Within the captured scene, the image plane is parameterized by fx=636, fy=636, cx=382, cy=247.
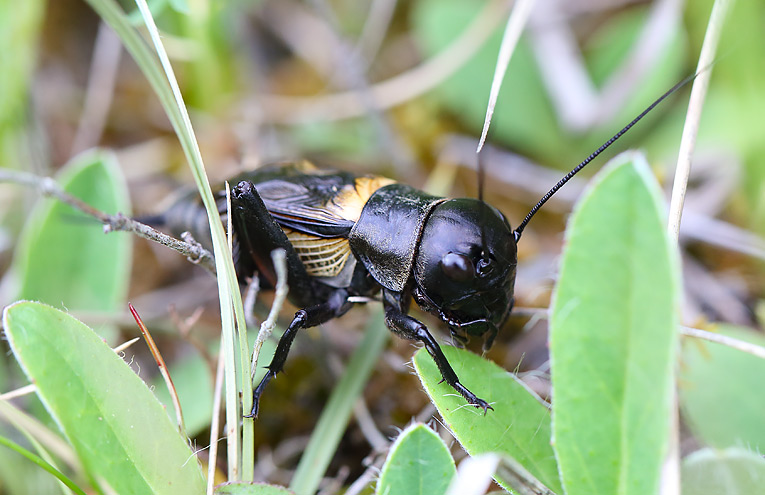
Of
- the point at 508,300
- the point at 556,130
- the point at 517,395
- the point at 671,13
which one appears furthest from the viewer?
the point at 556,130

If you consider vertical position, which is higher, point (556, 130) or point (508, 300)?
point (556, 130)

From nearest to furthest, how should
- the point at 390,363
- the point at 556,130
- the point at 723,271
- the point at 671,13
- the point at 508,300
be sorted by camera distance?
the point at 508,300, the point at 390,363, the point at 723,271, the point at 671,13, the point at 556,130

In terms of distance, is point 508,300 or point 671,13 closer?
point 508,300

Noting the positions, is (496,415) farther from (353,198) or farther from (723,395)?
(353,198)

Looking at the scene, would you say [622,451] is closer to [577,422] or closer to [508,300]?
[577,422]

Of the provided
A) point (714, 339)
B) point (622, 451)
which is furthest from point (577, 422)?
point (714, 339)

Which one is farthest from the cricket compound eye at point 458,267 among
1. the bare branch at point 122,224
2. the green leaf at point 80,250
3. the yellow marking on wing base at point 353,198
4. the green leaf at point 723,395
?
the green leaf at point 80,250

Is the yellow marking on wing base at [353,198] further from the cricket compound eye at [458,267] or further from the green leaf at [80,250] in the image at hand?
the green leaf at [80,250]
